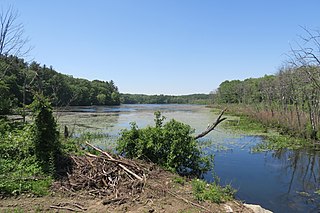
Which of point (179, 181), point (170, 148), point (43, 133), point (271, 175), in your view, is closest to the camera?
point (179, 181)

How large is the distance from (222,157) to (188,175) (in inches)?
186

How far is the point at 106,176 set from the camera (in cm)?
621

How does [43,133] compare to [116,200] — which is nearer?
[116,200]

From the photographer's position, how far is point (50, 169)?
6379 millimetres

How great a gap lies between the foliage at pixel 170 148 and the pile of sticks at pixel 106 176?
86 centimetres

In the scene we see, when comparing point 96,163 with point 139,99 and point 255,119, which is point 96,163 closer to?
point 255,119

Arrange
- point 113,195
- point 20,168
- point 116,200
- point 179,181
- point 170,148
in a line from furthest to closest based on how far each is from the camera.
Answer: point 170,148, point 179,181, point 20,168, point 113,195, point 116,200

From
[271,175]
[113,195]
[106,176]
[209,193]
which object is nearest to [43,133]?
[106,176]

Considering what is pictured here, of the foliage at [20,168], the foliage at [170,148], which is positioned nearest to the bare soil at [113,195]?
the foliage at [20,168]

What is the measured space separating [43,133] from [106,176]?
7.07ft

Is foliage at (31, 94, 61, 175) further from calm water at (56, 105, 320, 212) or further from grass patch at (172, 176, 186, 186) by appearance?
calm water at (56, 105, 320, 212)

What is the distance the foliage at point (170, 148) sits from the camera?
25.1ft

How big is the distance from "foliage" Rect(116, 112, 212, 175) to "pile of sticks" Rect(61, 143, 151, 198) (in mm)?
858

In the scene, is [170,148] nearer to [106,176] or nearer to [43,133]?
[106,176]
